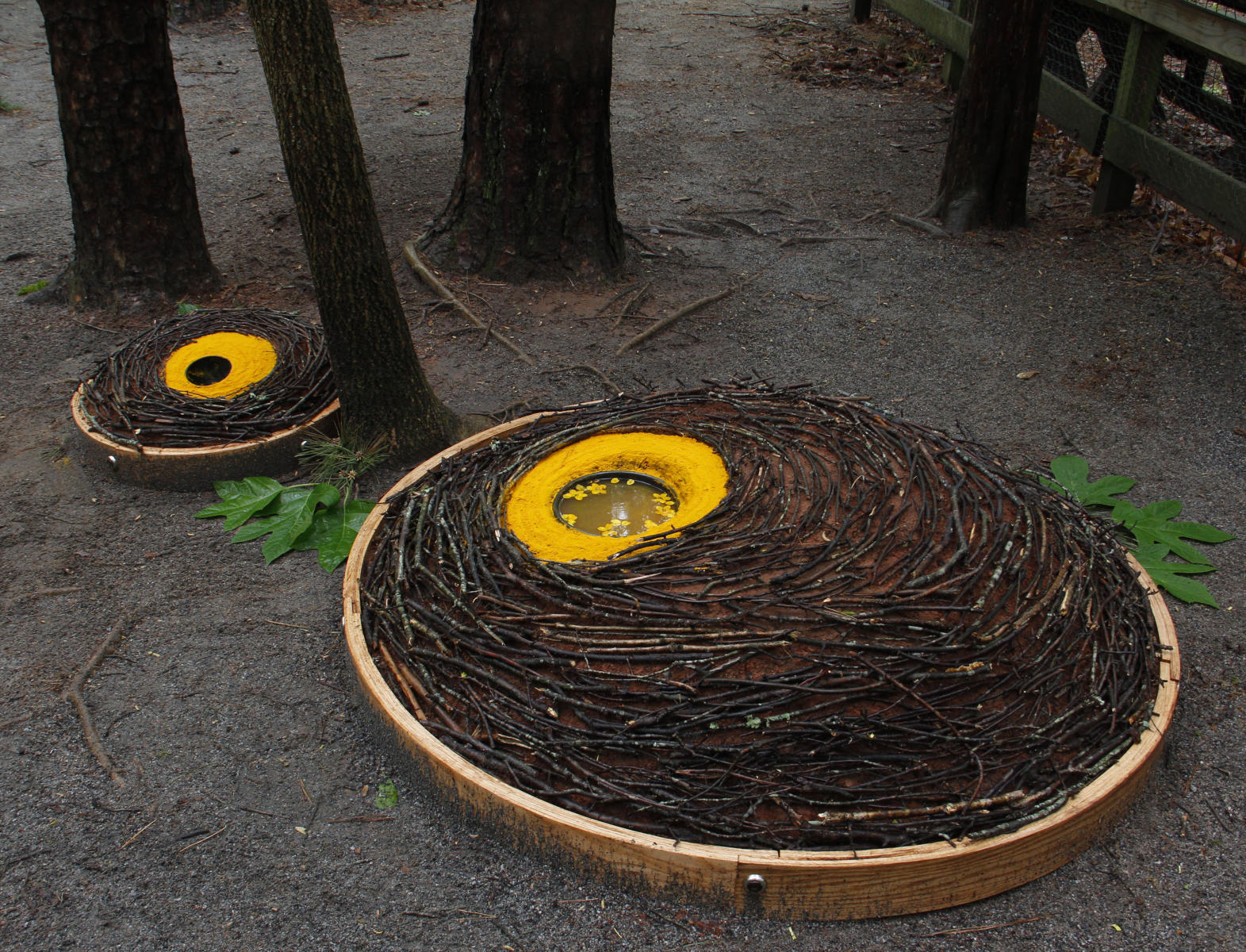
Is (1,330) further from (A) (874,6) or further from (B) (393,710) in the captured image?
(A) (874,6)

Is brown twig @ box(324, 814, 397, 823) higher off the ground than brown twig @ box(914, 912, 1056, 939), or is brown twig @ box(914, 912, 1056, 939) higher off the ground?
brown twig @ box(914, 912, 1056, 939)

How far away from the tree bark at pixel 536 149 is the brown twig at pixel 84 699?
307cm

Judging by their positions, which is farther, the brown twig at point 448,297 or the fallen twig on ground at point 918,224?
the fallen twig on ground at point 918,224

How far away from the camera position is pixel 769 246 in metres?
6.08

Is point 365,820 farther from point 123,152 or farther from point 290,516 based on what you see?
point 123,152

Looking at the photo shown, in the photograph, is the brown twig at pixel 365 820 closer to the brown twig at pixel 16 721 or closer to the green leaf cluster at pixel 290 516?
the brown twig at pixel 16 721

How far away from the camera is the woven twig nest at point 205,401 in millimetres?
3904

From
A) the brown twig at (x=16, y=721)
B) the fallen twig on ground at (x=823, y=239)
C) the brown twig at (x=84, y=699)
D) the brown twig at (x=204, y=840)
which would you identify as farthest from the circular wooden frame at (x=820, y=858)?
the fallen twig on ground at (x=823, y=239)

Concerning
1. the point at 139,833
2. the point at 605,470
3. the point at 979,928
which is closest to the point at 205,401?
the point at 605,470

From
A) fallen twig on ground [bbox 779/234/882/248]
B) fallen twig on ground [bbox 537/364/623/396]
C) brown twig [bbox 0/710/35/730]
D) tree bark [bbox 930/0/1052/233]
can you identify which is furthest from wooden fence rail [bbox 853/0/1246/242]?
Answer: brown twig [bbox 0/710/35/730]

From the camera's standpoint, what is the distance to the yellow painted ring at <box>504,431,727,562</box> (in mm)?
2836

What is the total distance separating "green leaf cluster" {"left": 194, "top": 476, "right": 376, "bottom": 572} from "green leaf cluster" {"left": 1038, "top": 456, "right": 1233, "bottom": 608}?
8.62 ft

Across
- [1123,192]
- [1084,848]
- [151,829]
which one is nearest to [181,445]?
[151,829]

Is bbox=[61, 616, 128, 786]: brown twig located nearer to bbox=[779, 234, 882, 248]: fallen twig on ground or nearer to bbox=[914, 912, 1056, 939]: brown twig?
bbox=[914, 912, 1056, 939]: brown twig
